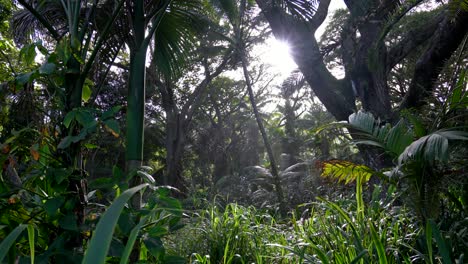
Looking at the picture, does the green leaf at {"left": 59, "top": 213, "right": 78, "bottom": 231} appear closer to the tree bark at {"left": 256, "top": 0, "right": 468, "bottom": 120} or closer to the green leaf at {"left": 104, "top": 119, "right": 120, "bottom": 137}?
the green leaf at {"left": 104, "top": 119, "right": 120, "bottom": 137}

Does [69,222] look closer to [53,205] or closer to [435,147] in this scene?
[53,205]

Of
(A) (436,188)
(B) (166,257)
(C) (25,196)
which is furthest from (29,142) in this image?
(A) (436,188)

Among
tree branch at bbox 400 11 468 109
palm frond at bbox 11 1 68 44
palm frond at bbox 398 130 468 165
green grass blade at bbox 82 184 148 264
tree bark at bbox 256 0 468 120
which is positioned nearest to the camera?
green grass blade at bbox 82 184 148 264

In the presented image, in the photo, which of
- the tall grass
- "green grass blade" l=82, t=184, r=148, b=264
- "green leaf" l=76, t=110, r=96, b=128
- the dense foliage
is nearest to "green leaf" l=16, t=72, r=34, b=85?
the dense foliage

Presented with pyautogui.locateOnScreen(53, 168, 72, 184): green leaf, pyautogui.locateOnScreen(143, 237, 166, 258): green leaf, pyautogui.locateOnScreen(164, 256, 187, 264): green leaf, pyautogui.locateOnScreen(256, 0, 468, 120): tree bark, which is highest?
pyautogui.locateOnScreen(256, 0, 468, 120): tree bark

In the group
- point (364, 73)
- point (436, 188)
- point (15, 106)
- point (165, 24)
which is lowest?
point (436, 188)

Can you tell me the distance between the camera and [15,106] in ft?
6.62

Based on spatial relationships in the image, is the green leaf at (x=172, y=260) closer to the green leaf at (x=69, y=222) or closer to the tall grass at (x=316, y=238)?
the green leaf at (x=69, y=222)

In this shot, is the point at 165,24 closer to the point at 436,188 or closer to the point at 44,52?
the point at 44,52

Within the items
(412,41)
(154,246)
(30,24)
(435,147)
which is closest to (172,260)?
(154,246)

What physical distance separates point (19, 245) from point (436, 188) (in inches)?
112

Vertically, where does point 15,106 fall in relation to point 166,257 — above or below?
above

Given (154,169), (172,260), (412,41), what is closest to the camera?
(172,260)

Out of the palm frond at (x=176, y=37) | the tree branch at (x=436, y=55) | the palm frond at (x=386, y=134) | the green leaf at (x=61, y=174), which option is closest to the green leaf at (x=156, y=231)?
the green leaf at (x=61, y=174)
